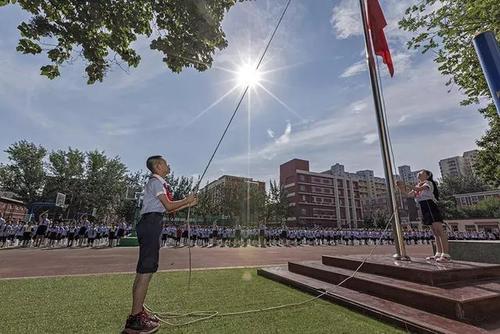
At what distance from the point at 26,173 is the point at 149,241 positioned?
73.4 m

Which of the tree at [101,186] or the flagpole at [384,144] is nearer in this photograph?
the flagpole at [384,144]

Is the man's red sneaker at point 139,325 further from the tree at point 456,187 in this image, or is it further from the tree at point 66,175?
the tree at point 456,187

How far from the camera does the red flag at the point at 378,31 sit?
6469 mm

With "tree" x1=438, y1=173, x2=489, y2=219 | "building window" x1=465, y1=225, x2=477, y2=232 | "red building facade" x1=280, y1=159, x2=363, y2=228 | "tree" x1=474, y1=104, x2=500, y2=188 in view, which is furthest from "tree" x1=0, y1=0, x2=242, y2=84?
"tree" x1=438, y1=173, x2=489, y2=219

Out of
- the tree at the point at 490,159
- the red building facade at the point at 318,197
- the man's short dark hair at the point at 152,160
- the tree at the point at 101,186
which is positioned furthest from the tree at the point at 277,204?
the man's short dark hair at the point at 152,160

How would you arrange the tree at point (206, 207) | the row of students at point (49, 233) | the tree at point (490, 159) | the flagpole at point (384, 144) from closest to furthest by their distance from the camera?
1. the flagpole at point (384, 144)
2. the tree at point (490, 159)
3. the row of students at point (49, 233)
4. the tree at point (206, 207)

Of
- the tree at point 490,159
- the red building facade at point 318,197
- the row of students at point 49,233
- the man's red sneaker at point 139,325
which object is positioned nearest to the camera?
the man's red sneaker at point 139,325

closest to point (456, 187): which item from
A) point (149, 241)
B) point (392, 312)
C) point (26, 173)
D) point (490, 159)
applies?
point (490, 159)

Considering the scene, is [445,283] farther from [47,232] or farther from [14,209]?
[14,209]

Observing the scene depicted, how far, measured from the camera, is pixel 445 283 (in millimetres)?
3986

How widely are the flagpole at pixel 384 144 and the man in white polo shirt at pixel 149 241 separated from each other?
169 inches

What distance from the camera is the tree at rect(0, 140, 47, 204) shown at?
58.0 meters

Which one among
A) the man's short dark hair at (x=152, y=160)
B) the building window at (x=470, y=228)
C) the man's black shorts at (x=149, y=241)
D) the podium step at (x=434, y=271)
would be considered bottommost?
the podium step at (x=434, y=271)

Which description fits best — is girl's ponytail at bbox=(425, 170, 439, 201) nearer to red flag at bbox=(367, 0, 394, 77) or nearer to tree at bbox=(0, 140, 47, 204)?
red flag at bbox=(367, 0, 394, 77)
